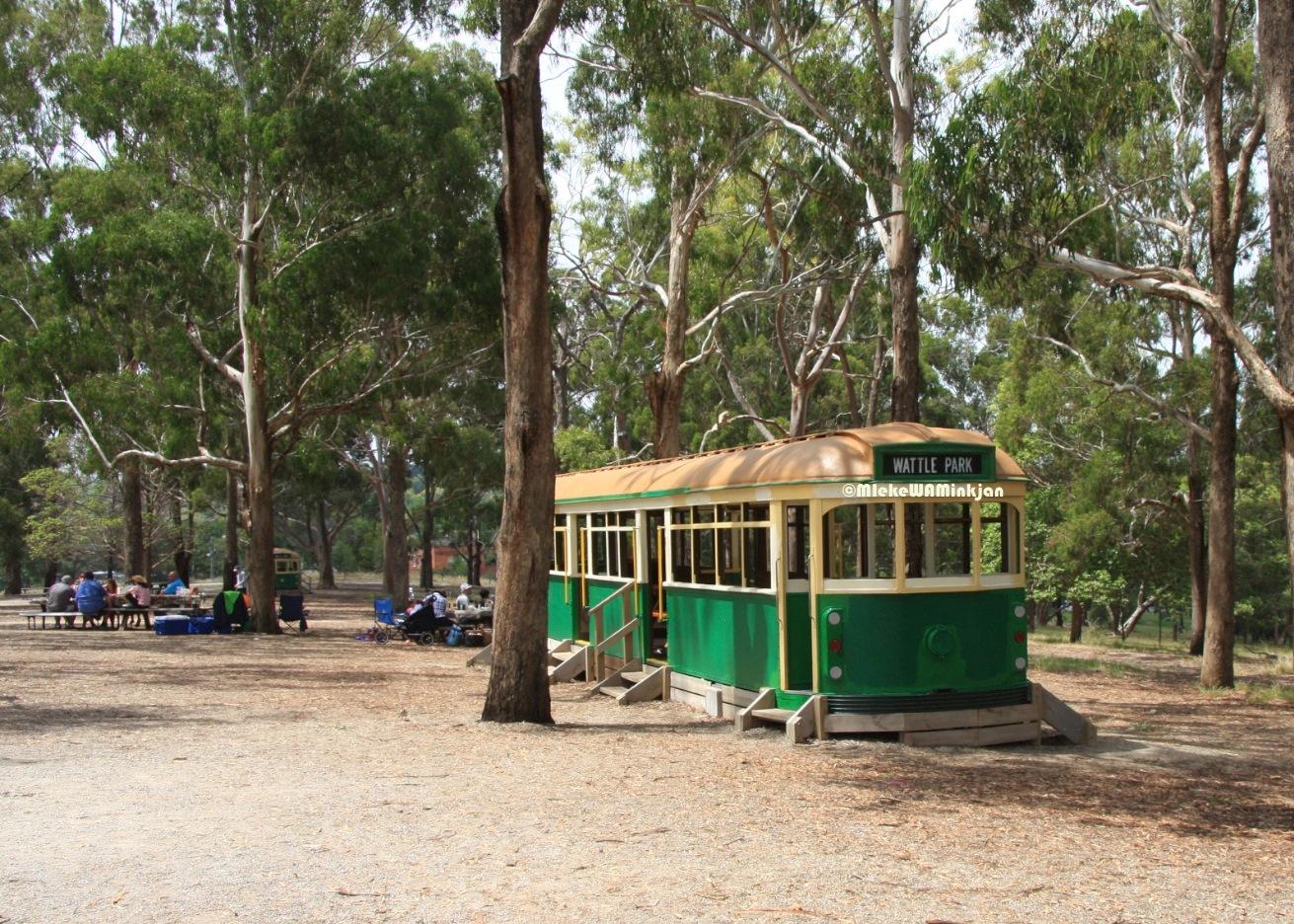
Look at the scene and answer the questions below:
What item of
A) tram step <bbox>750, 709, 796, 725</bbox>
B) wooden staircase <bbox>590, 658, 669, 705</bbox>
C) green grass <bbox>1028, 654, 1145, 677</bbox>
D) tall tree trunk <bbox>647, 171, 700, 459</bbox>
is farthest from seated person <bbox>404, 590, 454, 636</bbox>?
tram step <bbox>750, 709, 796, 725</bbox>

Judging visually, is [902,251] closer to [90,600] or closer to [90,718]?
[90,718]

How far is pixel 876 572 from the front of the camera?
39.1 ft

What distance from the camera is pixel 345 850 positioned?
7.38m

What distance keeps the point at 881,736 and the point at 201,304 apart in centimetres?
1938

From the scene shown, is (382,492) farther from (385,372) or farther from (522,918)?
(522,918)

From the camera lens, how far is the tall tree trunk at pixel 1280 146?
9492 mm

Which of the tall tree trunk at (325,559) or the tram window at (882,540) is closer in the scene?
the tram window at (882,540)

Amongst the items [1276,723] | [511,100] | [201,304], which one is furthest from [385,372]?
[1276,723]

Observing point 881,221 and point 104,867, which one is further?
point 881,221

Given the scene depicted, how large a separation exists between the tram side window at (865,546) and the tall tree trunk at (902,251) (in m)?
5.17

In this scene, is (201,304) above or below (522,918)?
above

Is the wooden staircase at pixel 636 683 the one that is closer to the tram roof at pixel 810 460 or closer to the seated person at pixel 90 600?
the tram roof at pixel 810 460

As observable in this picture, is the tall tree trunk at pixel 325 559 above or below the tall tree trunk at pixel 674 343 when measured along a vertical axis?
below

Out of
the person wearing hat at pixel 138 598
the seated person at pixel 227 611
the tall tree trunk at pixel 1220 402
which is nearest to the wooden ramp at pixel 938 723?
the tall tree trunk at pixel 1220 402
